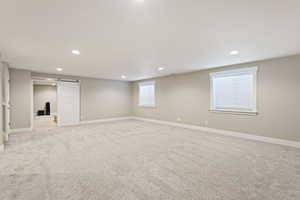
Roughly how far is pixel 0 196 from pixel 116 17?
2660mm

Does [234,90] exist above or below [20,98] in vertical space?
above

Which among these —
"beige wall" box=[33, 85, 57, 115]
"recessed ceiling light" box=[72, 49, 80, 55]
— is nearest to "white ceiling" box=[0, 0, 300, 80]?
"recessed ceiling light" box=[72, 49, 80, 55]

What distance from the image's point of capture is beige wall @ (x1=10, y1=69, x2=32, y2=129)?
5102mm

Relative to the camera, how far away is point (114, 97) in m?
8.07

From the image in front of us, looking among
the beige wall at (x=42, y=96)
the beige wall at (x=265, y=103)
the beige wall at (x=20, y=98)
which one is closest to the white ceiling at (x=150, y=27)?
the beige wall at (x=265, y=103)

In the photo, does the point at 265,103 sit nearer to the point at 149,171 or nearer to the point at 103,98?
the point at 149,171

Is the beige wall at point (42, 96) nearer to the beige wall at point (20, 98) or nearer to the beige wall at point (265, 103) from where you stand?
the beige wall at point (20, 98)

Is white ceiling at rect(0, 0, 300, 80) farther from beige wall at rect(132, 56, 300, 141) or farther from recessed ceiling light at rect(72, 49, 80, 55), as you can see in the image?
beige wall at rect(132, 56, 300, 141)

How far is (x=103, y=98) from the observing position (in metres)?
7.66

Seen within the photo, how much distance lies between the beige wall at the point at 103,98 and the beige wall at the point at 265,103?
12.1 feet

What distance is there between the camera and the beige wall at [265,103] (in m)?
3.57

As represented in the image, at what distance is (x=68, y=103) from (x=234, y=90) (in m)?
6.83

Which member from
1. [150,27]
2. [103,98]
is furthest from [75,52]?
[103,98]

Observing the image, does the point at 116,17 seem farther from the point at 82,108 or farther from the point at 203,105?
the point at 82,108
